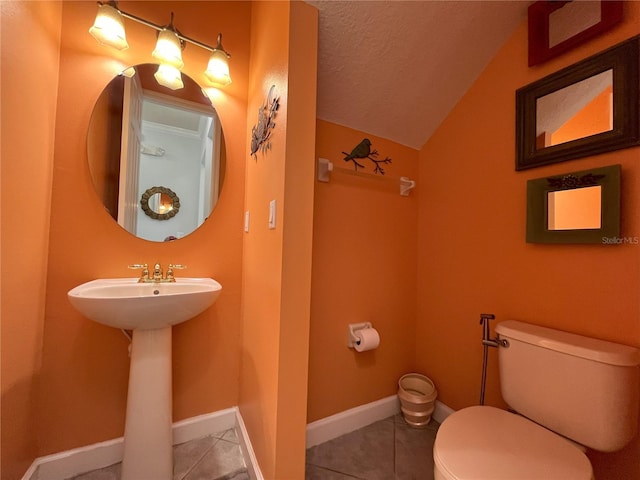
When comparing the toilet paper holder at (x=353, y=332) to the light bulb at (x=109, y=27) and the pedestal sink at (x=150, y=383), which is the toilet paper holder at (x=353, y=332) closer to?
the pedestal sink at (x=150, y=383)

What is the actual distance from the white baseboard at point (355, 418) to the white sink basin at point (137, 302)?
891 millimetres

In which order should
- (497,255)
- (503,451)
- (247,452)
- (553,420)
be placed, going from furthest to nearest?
(497,255) < (247,452) < (553,420) < (503,451)

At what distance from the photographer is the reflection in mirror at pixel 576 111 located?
0.89 m

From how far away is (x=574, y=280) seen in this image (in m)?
0.95

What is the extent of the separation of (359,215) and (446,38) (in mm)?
927

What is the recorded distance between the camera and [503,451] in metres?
0.73

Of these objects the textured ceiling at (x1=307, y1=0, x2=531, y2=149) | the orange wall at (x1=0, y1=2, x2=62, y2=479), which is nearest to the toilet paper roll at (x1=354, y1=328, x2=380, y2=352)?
the textured ceiling at (x1=307, y1=0, x2=531, y2=149)

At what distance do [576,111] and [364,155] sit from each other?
2.84 ft

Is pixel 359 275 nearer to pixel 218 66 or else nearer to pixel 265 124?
pixel 265 124

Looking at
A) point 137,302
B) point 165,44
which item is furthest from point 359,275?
point 165,44

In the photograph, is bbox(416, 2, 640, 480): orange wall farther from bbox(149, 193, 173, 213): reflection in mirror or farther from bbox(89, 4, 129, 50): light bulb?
bbox(89, 4, 129, 50): light bulb

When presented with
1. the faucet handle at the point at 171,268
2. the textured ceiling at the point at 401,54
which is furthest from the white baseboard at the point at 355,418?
the textured ceiling at the point at 401,54

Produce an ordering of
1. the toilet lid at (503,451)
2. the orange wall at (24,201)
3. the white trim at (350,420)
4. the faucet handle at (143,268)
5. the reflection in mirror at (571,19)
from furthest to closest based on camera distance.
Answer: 1. the white trim at (350,420)
2. the faucet handle at (143,268)
3. the reflection in mirror at (571,19)
4. the orange wall at (24,201)
5. the toilet lid at (503,451)

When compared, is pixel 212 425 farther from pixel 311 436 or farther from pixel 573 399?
pixel 573 399
